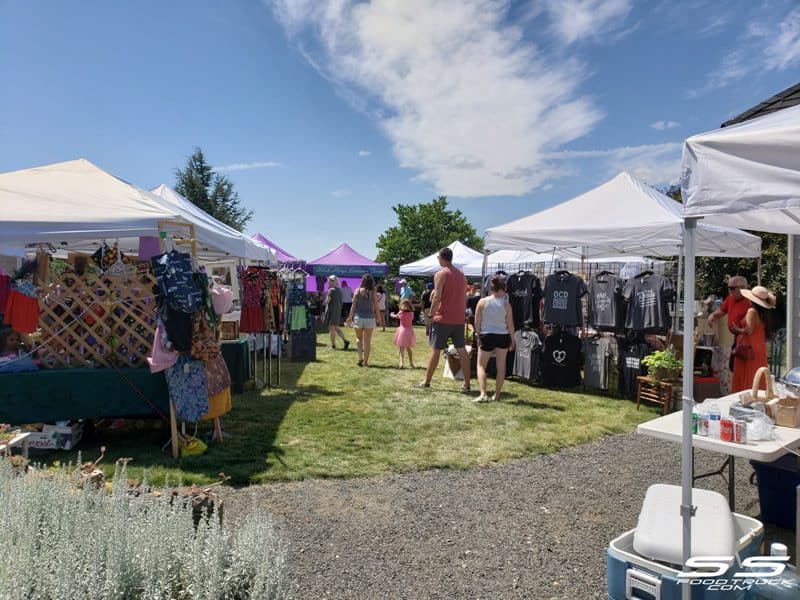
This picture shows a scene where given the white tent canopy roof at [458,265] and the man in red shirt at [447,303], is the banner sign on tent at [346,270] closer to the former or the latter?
the white tent canopy roof at [458,265]

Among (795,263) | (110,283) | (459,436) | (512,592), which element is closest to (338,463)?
(459,436)

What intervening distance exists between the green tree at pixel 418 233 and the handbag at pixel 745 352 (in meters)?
26.6

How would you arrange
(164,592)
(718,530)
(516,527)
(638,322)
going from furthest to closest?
(638,322), (516,527), (718,530), (164,592)

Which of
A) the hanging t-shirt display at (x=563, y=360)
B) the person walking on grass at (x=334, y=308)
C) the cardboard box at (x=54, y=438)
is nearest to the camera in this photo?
the cardboard box at (x=54, y=438)

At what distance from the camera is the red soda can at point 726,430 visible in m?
2.48

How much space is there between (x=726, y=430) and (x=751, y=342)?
3.11 meters

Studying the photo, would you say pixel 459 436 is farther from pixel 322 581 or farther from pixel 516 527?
pixel 322 581

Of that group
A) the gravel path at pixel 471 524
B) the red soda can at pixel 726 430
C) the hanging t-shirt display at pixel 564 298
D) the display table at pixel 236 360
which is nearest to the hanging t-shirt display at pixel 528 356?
the hanging t-shirt display at pixel 564 298

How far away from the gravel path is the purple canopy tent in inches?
476

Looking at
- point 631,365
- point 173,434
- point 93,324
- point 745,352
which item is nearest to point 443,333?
point 631,365

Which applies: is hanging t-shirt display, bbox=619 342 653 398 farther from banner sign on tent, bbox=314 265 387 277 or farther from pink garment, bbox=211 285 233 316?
banner sign on tent, bbox=314 265 387 277

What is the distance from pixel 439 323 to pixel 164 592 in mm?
5302

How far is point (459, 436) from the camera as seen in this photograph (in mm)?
4906

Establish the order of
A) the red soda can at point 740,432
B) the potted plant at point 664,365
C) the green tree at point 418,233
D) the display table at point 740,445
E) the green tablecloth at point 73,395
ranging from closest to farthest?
the display table at point 740,445 < the red soda can at point 740,432 < the green tablecloth at point 73,395 < the potted plant at point 664,365 < the green tree at point 418,233
